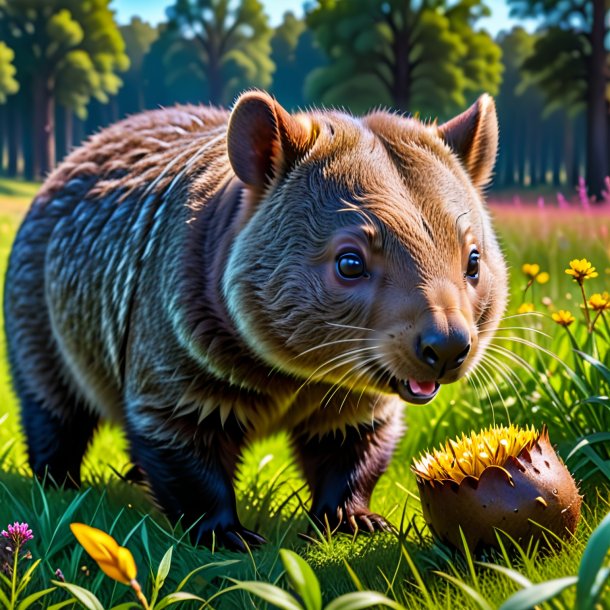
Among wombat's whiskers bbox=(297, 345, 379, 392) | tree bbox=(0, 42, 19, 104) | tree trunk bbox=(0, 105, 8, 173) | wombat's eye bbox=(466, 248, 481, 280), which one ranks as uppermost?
tree bbox=(0, 42, 19, 104)

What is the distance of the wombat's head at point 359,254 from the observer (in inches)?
118

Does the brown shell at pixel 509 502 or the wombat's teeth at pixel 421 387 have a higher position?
the wombat's teeth at pixel 421 387

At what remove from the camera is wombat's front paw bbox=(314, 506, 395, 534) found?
382cm

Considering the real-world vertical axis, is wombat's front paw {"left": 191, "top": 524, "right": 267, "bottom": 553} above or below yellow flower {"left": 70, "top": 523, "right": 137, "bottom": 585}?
below

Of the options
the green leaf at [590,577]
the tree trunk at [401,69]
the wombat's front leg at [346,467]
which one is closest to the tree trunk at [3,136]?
the tree trunk at [401,69]

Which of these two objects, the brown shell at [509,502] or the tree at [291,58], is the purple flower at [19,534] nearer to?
the brown shell at [509,502]

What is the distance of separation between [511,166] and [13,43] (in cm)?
2240

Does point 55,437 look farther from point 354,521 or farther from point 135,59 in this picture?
point 135,59

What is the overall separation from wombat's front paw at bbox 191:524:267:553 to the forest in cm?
1750

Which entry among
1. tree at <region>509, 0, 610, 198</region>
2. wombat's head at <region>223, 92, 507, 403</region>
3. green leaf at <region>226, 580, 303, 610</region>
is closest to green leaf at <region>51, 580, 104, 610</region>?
green leaf at <region>226, 580, 303, 610</region>

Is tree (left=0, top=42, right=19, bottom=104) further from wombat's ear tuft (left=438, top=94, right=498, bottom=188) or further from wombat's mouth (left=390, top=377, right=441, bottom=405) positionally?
wombat's mouth (left=390, top=377, right=441, bottom=405)

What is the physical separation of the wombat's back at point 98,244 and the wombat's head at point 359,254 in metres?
0.54

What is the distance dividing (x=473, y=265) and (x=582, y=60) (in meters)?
20.5

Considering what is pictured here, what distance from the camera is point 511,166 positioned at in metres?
42.5
